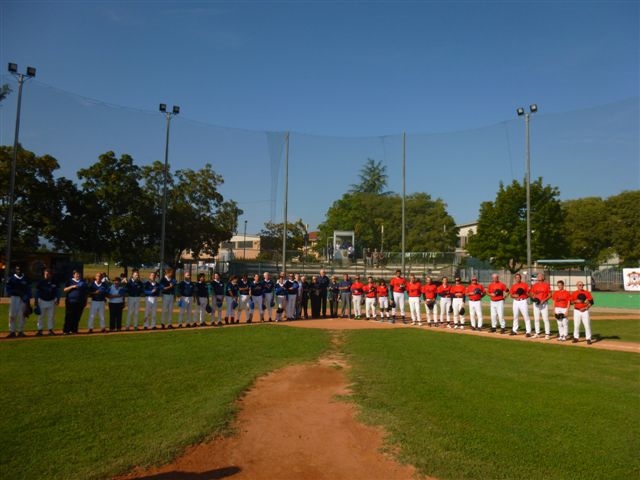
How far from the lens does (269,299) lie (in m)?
17.3

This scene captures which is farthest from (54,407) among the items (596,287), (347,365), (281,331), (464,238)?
(464,238)

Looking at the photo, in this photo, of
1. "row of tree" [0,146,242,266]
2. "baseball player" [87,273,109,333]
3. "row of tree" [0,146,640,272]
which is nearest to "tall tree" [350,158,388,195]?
"row of tree" [0,146,640,272]

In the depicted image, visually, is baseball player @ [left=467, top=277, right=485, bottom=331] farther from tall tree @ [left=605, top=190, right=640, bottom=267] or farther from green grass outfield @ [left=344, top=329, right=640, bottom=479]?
tall tree @ [left=605, top=190, right=640, bottom=267]

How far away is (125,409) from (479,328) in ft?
41.6

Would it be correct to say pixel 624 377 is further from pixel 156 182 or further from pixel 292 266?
pixel 156 182

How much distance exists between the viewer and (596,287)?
99.1ft

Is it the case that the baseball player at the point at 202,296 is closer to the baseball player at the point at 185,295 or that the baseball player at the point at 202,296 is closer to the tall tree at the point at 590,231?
the baseball player at the point at 185,295

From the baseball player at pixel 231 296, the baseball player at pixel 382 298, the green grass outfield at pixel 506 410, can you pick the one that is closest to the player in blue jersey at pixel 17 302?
the baseball player at pixel 231 296

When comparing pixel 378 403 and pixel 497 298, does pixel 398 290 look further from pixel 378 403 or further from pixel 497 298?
pixel 378 403

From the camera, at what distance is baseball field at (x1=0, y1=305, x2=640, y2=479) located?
175 inches

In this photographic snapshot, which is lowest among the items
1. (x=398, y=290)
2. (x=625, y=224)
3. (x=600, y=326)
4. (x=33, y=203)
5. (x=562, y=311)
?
(x=600, y=326)

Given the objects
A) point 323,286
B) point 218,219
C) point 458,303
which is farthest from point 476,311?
point 218,219

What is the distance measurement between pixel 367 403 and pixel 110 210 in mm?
29459

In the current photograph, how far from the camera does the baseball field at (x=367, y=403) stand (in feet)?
14.6
